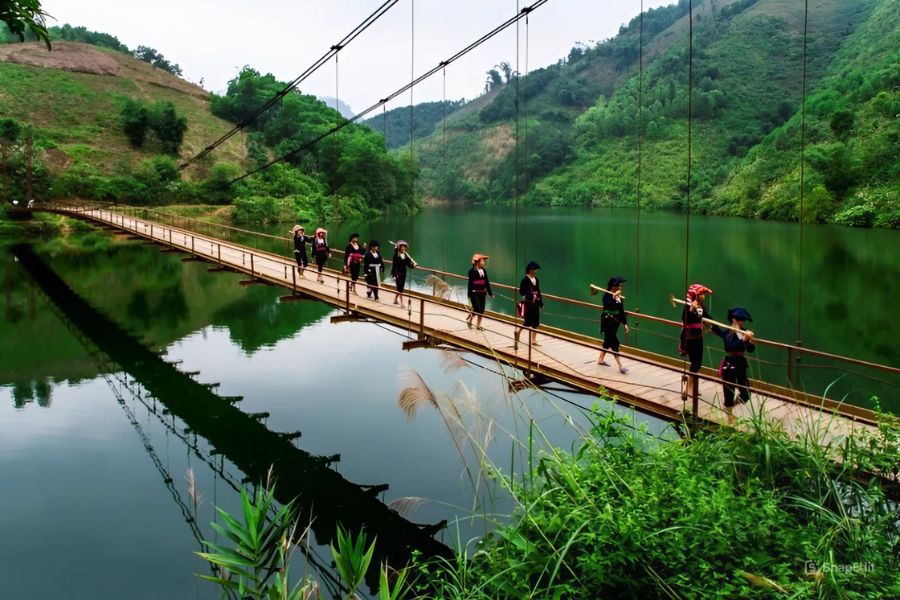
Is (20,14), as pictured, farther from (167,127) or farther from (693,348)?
(167,127)

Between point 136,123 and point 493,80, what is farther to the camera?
point 493,80

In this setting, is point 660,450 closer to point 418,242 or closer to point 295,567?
point 295,567

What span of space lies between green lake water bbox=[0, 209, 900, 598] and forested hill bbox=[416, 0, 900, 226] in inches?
615

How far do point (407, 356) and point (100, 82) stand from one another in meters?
63.1

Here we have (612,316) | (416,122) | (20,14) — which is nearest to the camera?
(20,14)

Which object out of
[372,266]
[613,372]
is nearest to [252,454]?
[372,266]

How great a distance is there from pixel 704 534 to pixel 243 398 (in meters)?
10.2

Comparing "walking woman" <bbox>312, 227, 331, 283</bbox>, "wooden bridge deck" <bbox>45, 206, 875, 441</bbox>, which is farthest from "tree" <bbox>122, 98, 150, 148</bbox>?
"wooden bridge deck" <bbox>45, 206, 875, 441</bbox>

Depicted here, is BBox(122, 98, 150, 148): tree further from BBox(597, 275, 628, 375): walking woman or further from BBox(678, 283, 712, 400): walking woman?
BBox(678, 283, 712, 400): walking woman

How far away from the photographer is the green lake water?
24.9 ft

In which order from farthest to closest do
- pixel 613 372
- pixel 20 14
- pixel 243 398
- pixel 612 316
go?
pixel 243 398, pixel 612 316, pixel 613 372, pixel 20 14

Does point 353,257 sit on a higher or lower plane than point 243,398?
higher

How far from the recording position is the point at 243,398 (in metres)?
13.0

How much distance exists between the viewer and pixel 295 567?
7070 mm
